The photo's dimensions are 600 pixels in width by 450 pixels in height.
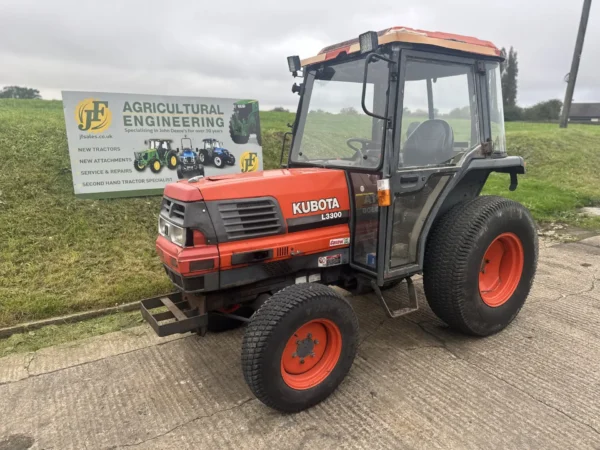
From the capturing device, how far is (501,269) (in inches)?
152

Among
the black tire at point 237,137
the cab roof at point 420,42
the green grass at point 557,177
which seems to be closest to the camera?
the cab roof at point 420,42

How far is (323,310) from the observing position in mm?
2730

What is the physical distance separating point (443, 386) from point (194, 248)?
186 centimetres

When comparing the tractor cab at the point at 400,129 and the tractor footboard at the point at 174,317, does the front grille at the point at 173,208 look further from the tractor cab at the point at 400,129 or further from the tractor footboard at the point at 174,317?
the tractor cab at the point at 400,129

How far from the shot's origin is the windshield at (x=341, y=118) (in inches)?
128

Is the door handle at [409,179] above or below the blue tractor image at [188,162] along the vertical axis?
below

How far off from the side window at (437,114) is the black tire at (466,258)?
0.45 m

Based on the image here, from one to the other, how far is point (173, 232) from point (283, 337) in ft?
3.15

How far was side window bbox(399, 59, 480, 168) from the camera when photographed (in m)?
3.21

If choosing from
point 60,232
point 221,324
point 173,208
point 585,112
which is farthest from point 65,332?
point 585,112

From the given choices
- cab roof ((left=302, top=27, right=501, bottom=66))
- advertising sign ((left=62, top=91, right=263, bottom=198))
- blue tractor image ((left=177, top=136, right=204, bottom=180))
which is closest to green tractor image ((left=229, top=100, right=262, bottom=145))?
advertising sign ((left=62, top=91, right=263, bottom=198))

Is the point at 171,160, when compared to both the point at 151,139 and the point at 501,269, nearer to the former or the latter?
the point at 151,139

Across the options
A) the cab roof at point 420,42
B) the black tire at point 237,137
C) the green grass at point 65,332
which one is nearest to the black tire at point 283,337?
the cab roof at point 420,42

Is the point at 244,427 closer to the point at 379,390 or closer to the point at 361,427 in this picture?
the point at 361,427
